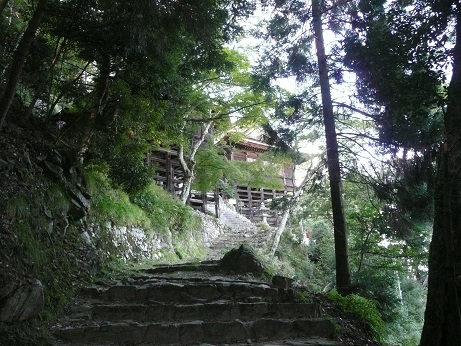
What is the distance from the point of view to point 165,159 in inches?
642

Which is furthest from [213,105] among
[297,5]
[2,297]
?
[2,297]

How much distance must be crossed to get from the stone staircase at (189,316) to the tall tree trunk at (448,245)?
1.39 meters

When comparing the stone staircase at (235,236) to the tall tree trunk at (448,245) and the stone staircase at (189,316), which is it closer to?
the stone staircase at (189,316)

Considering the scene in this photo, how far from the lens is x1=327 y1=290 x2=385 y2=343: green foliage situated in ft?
17.9

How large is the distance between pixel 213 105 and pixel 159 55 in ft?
23.4

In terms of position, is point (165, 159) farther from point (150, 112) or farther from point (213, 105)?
point (150, 112)

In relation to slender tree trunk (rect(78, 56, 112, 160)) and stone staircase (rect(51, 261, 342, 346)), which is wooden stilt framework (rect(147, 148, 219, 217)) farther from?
stone staircase (rect(51, 261, 342, 346))

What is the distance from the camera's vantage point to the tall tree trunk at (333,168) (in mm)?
6855

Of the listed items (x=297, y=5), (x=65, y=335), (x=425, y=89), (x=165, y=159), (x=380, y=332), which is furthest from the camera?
(x=165, y=159)

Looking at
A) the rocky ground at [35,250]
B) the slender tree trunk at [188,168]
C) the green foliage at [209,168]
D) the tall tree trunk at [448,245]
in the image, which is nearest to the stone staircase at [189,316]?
the rocky ground at [35,250]

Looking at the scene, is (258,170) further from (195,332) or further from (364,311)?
(195,332)

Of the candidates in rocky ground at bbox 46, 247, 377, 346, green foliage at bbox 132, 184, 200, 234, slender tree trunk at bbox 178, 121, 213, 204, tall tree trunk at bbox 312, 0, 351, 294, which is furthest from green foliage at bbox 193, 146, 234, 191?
rocky ground at bbox 46, 247, 377, 346

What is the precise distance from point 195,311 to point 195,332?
1.57 ft

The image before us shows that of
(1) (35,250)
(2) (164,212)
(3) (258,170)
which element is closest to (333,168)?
(1) (35,250)
